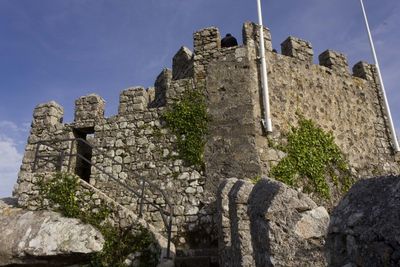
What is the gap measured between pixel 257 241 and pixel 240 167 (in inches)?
209

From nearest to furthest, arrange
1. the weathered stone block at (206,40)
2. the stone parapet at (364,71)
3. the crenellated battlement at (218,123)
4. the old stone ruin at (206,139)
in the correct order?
1. the old stone ruin at (206,139)
2. the crenellated battlement at (218,123)
3. the weathered stone block at (206,40)
4. the stone parapet at (364,71)

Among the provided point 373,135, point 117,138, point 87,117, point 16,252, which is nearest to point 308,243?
point 16,252

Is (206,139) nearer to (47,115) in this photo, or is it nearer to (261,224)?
(47,115)

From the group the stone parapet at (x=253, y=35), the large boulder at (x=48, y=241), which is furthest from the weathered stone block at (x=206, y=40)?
the large boulder at (x=48, y=241)

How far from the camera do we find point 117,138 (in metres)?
9.89

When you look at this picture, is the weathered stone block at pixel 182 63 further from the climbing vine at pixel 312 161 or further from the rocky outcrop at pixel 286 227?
the rocky outcrop at pixel 286 227

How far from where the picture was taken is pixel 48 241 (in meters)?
7.08

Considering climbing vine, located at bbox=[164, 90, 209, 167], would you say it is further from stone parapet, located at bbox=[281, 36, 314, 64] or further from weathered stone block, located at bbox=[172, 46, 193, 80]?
stone parapet, located at bbox=[281, 36, 314, 64]

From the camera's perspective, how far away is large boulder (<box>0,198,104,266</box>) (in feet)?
22.9

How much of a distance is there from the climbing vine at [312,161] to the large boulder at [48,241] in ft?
14.9

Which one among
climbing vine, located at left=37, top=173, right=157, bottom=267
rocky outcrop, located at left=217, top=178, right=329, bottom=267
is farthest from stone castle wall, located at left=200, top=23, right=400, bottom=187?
rocky outcrop, located at left=217, top=178, right=329, bottom=267

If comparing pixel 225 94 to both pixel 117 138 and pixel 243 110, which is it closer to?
pixel 243 110

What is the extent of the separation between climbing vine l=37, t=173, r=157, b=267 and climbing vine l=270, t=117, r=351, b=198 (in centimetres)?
359

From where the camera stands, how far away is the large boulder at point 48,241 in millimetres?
6973
